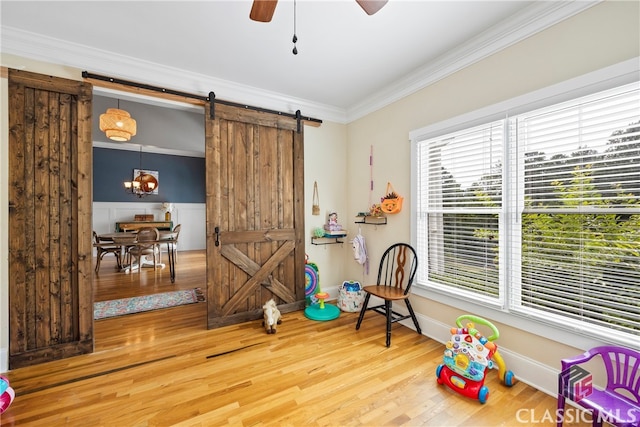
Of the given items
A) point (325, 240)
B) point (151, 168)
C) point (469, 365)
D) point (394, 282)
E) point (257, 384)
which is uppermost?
point (151, 168)

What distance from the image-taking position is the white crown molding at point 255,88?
1977 mm

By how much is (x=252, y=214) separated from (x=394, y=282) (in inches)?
75.3

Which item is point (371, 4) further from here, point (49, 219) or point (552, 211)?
point (49, 219)

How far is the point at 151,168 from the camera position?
26.3 ft

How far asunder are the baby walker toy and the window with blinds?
0.46 metres

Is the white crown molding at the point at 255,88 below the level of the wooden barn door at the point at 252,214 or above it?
above

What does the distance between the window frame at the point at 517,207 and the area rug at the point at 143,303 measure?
3234mm

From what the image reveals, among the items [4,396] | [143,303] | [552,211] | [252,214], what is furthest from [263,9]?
[143,303]

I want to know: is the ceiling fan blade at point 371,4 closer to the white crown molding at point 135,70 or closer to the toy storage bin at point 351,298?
the white crown molding at point 135,70

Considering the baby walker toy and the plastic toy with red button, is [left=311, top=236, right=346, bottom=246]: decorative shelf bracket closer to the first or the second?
the baby walker toy

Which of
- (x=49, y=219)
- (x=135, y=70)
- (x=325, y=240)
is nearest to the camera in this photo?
(x=49, y=219)

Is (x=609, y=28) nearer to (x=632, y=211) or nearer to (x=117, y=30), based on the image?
(x=632, y=211)

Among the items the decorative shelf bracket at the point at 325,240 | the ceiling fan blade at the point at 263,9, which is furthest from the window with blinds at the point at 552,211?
the ceiling fan blade at the point at 263,9

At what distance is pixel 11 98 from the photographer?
7.39 ft
